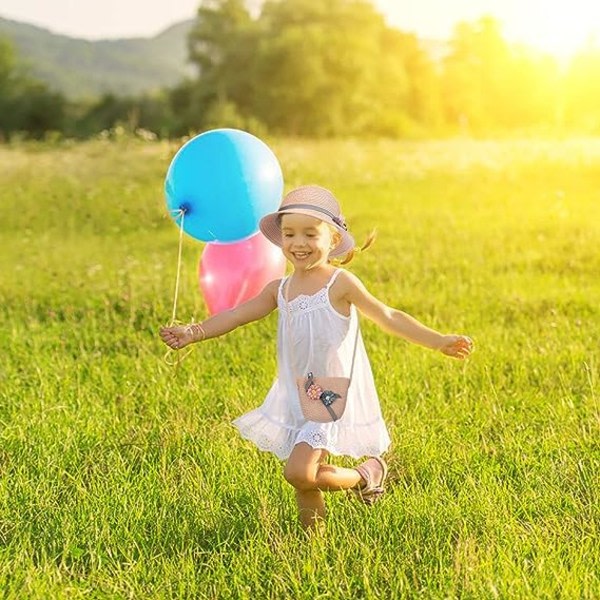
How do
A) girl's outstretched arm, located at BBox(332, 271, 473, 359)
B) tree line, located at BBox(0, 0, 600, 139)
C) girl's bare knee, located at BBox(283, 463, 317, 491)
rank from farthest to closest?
tree line, located at BBox(0, 0, 600, 139), girl's outstretched arm, located at BBox(332, 271, 473, 359), girl's bare knee, located at BBox(283, 463, 317, 491)

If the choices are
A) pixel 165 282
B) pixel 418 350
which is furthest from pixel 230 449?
pixel 165 282

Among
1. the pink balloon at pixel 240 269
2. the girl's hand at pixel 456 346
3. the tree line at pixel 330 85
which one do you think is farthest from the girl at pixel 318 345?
the tree line at pixel 330 85

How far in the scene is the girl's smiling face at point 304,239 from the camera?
131 inches

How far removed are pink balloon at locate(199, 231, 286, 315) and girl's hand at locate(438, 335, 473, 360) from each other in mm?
2223

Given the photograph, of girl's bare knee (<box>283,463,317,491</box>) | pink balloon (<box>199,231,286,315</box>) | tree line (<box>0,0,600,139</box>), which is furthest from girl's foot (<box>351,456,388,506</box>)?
tree line (<box>0,0,600,139</box>)

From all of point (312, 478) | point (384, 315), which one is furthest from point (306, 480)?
point (384, 315)

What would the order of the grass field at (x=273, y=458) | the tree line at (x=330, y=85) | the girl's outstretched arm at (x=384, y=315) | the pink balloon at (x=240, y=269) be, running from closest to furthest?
the grass field at (x=273, y=458)
the girl's outstretched arm at (x=384, y=315)
the pink balloon at (x=240, y=269)
the tree line at (x=330, y=85)

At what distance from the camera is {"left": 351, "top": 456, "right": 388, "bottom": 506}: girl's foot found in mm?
3539

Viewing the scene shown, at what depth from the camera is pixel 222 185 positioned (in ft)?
15.1

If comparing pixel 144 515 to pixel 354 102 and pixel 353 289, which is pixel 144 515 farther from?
pixel 354 102

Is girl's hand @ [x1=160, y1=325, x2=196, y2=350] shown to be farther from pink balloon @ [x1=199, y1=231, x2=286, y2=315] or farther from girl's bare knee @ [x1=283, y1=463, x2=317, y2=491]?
pink balloon @ [x1=199, y1=231, x2=286, y2=315]

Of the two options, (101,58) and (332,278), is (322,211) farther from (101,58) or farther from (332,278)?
(101,58)

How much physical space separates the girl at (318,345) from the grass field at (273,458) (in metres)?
0.20

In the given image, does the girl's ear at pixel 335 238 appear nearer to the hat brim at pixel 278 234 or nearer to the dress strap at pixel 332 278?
the hat brim at pixel 278 234
